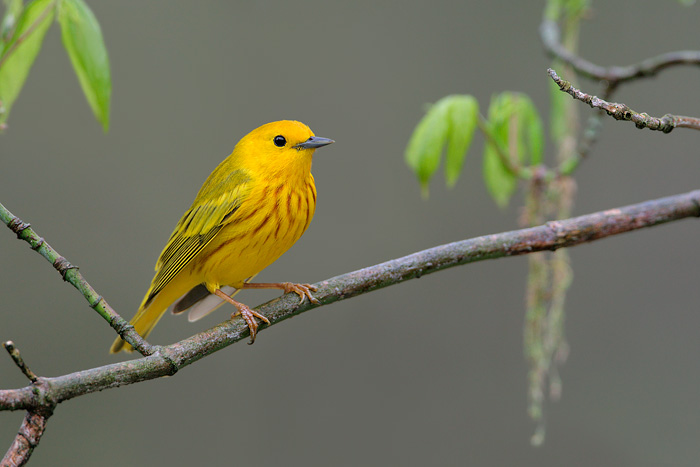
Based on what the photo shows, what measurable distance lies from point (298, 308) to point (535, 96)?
11.0 feet

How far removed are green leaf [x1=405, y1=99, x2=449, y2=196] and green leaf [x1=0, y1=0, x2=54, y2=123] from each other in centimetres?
127

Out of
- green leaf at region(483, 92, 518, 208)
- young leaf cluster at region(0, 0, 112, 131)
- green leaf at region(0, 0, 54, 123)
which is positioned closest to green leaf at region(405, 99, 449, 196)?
green leaf at region(483, 92, 518, 208)

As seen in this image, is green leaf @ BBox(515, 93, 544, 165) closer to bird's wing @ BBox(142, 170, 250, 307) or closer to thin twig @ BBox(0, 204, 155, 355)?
bird's wing @ BBox(142, 170, 250, 307)

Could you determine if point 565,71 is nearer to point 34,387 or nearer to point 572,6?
point 572,6

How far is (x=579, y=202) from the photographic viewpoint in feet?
15.2

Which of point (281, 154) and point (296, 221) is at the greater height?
point (281, 154)

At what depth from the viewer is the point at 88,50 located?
1.84 m

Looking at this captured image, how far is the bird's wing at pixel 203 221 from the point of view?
245 centimetres

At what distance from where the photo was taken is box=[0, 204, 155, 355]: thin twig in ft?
5.12

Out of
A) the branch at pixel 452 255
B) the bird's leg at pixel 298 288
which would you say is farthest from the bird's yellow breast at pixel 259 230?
the branch at pixel 452 255

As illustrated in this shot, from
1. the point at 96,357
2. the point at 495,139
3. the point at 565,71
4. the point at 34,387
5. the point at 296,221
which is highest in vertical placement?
the point at 565,71

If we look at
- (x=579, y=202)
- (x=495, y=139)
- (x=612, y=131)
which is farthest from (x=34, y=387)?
(x=612, y=131)

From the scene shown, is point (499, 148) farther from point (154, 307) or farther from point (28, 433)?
point (28, 433)

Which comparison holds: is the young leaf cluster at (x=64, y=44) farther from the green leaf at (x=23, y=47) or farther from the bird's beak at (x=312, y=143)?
the bird's beak at (x=312, y=143)
